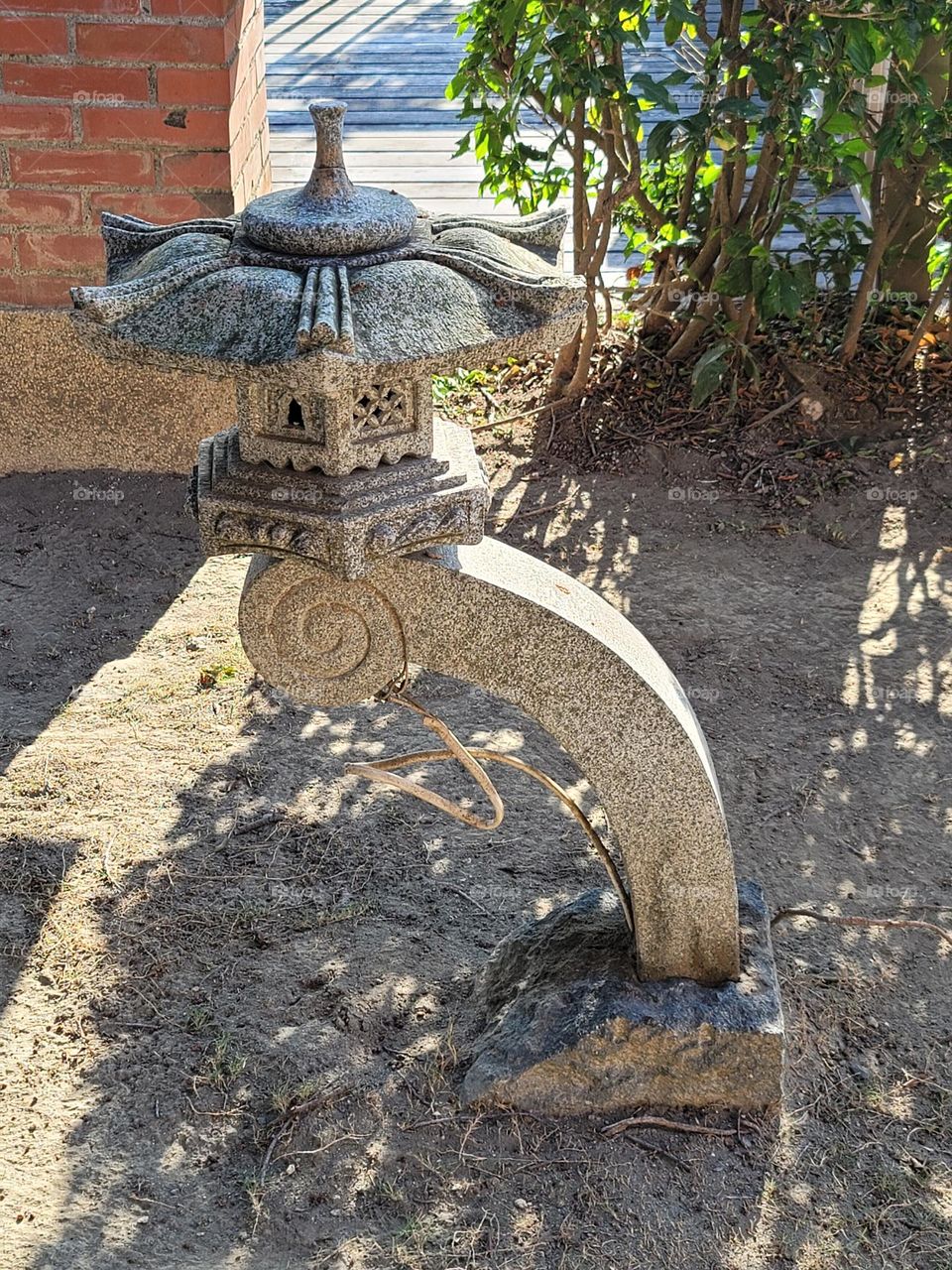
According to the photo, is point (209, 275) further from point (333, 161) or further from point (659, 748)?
point (659, 748)

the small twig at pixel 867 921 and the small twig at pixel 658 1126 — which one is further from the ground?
the small twig at pixel 867 921


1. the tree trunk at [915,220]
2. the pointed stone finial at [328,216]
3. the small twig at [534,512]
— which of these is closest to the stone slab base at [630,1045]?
the pointed stone finial at [328,216]

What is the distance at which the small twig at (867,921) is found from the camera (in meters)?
3.48

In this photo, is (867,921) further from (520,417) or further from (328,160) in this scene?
(520,417)

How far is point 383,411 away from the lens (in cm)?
269

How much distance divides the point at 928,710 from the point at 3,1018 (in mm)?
2930

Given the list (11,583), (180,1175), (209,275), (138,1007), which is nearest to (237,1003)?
(138,1007)

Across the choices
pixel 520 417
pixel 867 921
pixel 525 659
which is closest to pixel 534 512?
pixel 520 417

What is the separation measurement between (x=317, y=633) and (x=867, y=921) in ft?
5.24

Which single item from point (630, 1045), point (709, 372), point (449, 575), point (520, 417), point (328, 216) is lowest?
point (630, 1045)

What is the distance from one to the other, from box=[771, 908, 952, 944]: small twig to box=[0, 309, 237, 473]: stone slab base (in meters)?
2.90

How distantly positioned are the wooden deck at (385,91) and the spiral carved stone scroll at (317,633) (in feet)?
13.2

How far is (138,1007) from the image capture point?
3.43 meters

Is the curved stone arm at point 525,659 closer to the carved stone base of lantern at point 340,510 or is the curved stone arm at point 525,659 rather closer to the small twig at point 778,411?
the carved stone base of lantern at point 340,510
